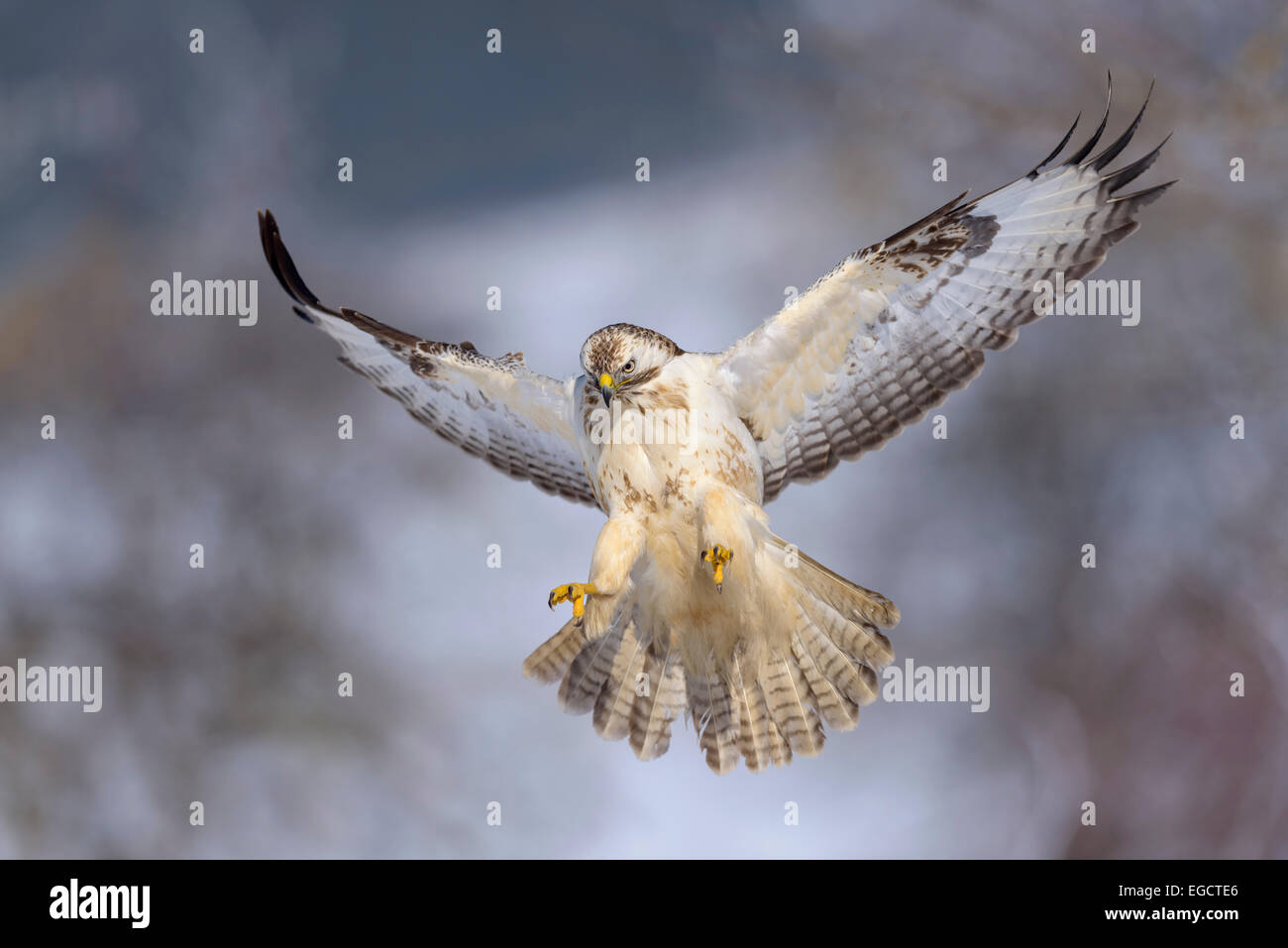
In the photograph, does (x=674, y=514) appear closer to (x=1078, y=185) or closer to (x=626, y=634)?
(x=626, y=634)

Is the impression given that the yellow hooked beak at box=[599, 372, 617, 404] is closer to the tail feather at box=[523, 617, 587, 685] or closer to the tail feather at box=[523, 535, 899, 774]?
the tail feather at box=[523, 535, 899, 774]

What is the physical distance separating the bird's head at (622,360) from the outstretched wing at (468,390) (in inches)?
24.6

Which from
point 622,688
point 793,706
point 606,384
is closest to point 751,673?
point 793,706

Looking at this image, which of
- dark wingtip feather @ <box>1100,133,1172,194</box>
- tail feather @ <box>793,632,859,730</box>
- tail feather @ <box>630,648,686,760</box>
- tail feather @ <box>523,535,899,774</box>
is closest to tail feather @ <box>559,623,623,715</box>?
tail feather @ <box>523,535,899,774</box>

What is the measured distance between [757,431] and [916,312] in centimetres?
69

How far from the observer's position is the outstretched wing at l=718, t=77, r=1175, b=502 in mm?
3877

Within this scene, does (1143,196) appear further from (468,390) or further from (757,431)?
(468,390)

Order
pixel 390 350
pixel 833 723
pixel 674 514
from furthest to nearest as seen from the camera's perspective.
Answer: pixel 390 350 < pixel 833 723 < pixel 674 514

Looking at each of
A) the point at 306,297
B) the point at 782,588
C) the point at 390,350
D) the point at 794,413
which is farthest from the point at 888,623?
the point at 306,297

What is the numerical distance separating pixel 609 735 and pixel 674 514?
0.92 metres

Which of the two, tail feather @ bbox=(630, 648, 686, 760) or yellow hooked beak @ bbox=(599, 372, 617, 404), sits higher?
yellow hooked beak @ bbox=(599, 372, 617, 404)

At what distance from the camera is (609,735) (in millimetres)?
4266

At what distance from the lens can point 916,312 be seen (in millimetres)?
4090

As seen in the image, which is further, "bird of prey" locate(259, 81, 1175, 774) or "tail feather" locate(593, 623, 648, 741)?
"tail feather" locate(593, 623, 648, 741)
